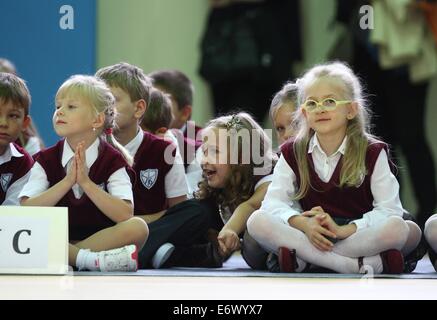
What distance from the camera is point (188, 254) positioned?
242cm

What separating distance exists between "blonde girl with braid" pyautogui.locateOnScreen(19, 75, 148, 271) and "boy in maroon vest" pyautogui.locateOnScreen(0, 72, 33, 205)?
0.16 m

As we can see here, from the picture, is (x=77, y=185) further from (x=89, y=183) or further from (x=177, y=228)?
(x=177, y=228)

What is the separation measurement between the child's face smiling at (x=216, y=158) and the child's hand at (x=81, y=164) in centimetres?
42

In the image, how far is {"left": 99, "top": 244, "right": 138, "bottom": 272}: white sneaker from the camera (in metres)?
2.14

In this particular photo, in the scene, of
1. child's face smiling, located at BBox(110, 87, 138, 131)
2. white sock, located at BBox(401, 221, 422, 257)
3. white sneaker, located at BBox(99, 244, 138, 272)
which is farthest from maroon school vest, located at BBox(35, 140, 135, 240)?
white sock, located at BBox(401, 221, 422, 257)

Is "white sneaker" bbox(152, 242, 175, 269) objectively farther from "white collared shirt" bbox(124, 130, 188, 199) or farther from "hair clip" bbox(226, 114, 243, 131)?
"hair clip" bbox(226, 114, 243, 131)

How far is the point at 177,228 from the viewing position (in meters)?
2.38

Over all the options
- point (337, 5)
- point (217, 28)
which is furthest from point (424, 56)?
point (217, 28)

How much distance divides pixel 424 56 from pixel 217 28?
84 cm

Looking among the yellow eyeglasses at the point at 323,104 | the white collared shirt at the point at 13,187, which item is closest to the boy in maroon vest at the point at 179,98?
the white collared shirt at the point at 13,187

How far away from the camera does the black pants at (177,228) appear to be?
2.35 m

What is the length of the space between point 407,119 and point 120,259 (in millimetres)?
1760

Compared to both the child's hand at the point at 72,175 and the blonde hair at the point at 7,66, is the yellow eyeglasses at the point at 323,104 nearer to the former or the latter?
the child's hand at the point at 72,175
